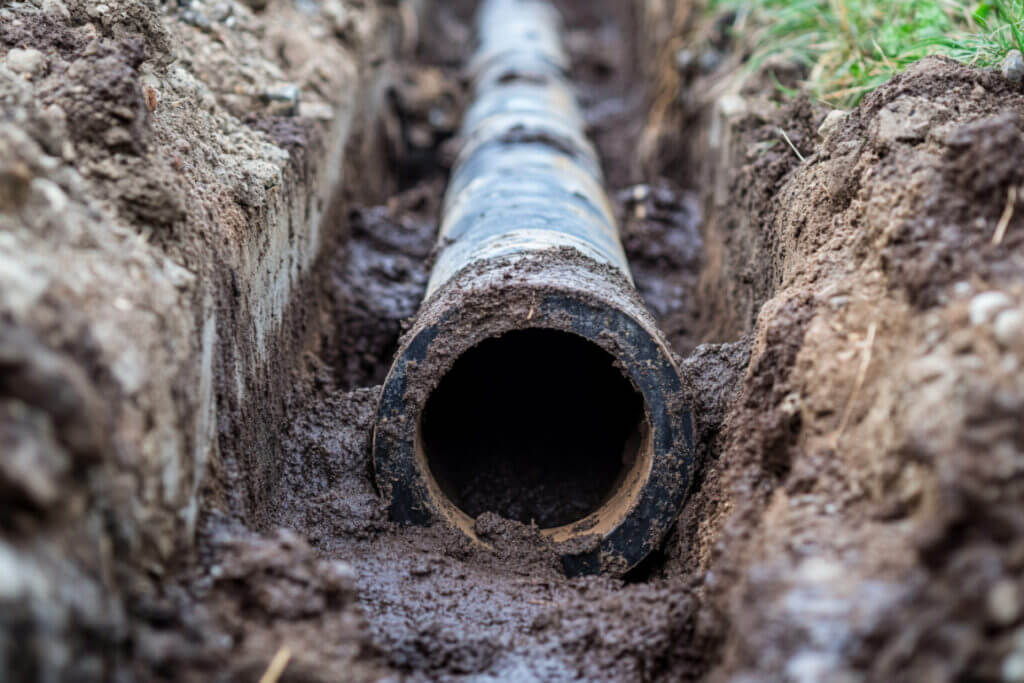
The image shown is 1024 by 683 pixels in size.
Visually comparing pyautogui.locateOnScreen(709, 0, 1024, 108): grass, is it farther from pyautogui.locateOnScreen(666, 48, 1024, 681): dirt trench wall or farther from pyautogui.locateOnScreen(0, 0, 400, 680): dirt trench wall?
pyautogui.locateOnScreen(0, 0, 400, 680): dirt trench wall

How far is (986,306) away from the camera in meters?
1.73

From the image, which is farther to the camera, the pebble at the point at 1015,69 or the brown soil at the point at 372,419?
the pebble at the point at 1015,69

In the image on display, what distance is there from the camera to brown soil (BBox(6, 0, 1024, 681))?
4.87 feet

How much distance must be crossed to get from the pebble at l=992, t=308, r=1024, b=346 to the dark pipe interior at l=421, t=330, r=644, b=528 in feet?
4.50

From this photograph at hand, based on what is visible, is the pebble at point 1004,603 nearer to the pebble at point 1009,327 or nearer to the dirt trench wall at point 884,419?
the dirt trench wall at point 884,419

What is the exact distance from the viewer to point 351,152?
4.48 metres

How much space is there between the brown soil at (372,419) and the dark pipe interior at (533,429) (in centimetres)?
33

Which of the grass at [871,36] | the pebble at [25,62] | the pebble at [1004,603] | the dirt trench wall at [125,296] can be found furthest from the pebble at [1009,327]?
the pebble at [25,62]

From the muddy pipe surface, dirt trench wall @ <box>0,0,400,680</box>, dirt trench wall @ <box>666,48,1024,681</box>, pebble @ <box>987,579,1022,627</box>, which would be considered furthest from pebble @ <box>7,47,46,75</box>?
pebble @ <box>987,579,1022,627</box>

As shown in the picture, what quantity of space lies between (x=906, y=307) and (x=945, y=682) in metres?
0.88

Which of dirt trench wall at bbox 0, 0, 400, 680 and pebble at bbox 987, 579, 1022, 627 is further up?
dirt trench wall at bbox 0, 0, 400, 680

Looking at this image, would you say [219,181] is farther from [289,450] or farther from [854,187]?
[854,187]

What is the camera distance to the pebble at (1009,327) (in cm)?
163

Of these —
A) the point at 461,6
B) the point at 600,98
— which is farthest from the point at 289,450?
the point at 461,6
